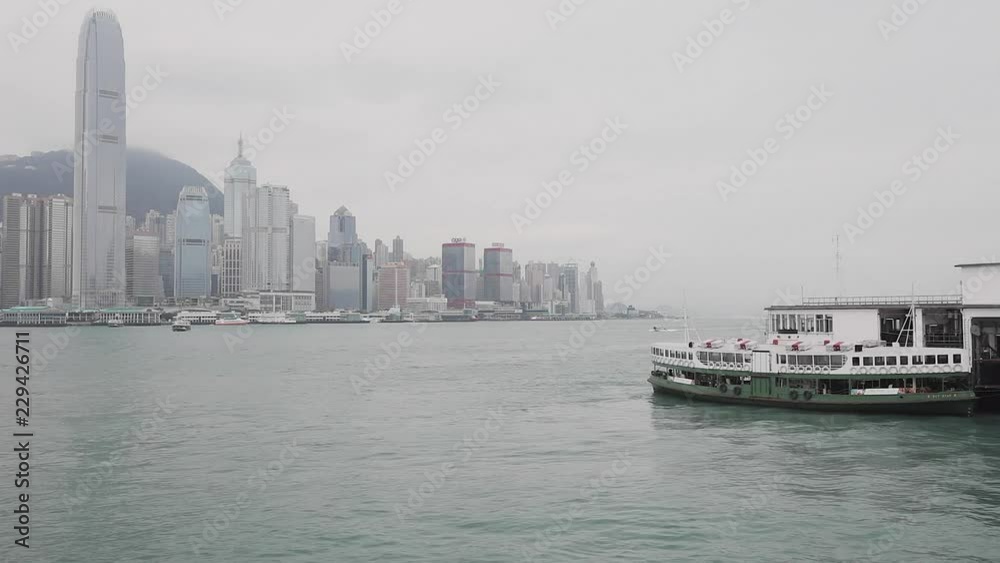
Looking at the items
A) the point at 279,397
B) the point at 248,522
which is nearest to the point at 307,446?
the point at 248,522

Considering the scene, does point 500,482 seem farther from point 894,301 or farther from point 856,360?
point 894,301

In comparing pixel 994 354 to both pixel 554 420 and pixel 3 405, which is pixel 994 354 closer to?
pixel 554 420

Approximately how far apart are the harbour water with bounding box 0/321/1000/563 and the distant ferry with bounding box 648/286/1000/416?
5.15 feet

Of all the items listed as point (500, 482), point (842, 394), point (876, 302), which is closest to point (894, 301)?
point (876, 302)

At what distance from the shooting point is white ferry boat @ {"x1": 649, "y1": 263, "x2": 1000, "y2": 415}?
168ft

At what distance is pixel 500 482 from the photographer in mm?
36500

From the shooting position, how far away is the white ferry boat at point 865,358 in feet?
168

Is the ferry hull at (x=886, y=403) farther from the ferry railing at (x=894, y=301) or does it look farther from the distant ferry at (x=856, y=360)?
the ferry railing at (x=894, y=301)

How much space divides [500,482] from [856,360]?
31118 millimetres

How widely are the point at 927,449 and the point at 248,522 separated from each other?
1471 inches

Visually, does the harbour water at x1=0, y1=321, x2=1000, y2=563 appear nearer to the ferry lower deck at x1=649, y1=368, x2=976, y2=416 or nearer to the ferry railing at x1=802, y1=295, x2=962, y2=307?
the ferry lower deck at x1=649, y1=368, x2=976, y2=416

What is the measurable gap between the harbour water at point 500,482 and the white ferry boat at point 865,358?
63.7 inches

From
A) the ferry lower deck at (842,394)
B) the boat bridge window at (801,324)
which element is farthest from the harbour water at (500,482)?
the boat bridge window at (801,324)

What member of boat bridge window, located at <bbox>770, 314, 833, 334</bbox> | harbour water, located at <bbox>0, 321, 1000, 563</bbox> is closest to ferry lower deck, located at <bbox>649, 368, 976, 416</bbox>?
harbour water, located at <bbox>0, 321, 1000, 563</bbox>
